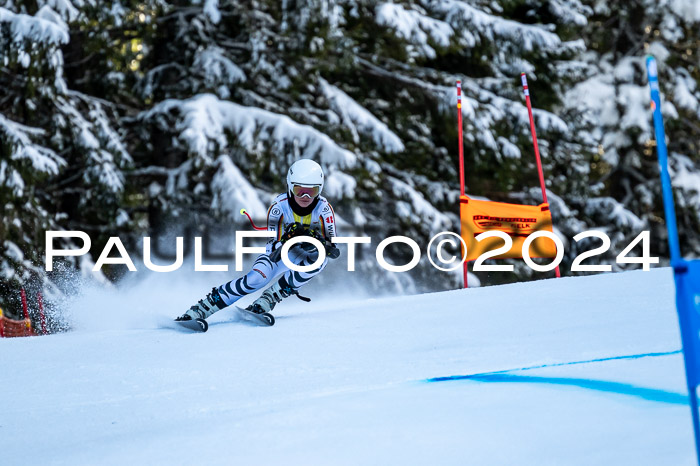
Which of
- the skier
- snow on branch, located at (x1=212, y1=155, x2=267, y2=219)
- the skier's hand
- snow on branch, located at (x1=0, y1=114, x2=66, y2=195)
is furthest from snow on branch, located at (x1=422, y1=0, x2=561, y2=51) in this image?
the skier's hand

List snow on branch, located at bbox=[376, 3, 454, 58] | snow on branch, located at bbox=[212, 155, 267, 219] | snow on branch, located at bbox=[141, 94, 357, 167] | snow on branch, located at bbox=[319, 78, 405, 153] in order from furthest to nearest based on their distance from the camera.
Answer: snow on branch, located at bbox=[319, 78, 405, 153], snow on branch, located at bbox=[376, 3, 454, 58], snow on branch, located at bbox=[141, 94, 357, 167], snow on branch, located at bbox=[212, 155, 267, 219]

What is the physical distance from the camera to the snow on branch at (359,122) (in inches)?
529

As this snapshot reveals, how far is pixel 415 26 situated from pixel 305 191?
776cm

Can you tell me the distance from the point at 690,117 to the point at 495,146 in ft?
21.2

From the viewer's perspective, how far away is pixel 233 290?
639 centimetres

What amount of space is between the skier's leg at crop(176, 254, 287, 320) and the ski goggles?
0.61m

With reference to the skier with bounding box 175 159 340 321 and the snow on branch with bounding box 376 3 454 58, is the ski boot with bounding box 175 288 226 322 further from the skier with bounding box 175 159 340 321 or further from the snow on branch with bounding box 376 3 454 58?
the snow on branch with bounding box 376 3 454 58

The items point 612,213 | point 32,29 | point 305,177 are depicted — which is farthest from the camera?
point 612,213

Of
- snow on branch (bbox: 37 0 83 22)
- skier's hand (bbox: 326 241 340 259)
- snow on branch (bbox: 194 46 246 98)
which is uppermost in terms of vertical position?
snow on branch (bbox: 37 0 83 22)

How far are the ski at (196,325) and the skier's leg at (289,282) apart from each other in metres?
0.45

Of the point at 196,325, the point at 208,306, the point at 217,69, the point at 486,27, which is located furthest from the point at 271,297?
the point at 486,27

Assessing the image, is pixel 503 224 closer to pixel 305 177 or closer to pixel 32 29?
pixel 305 177

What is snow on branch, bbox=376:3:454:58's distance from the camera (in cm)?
1311

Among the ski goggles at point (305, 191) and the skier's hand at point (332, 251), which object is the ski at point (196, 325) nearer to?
the skier's hand at point (332, 251)
